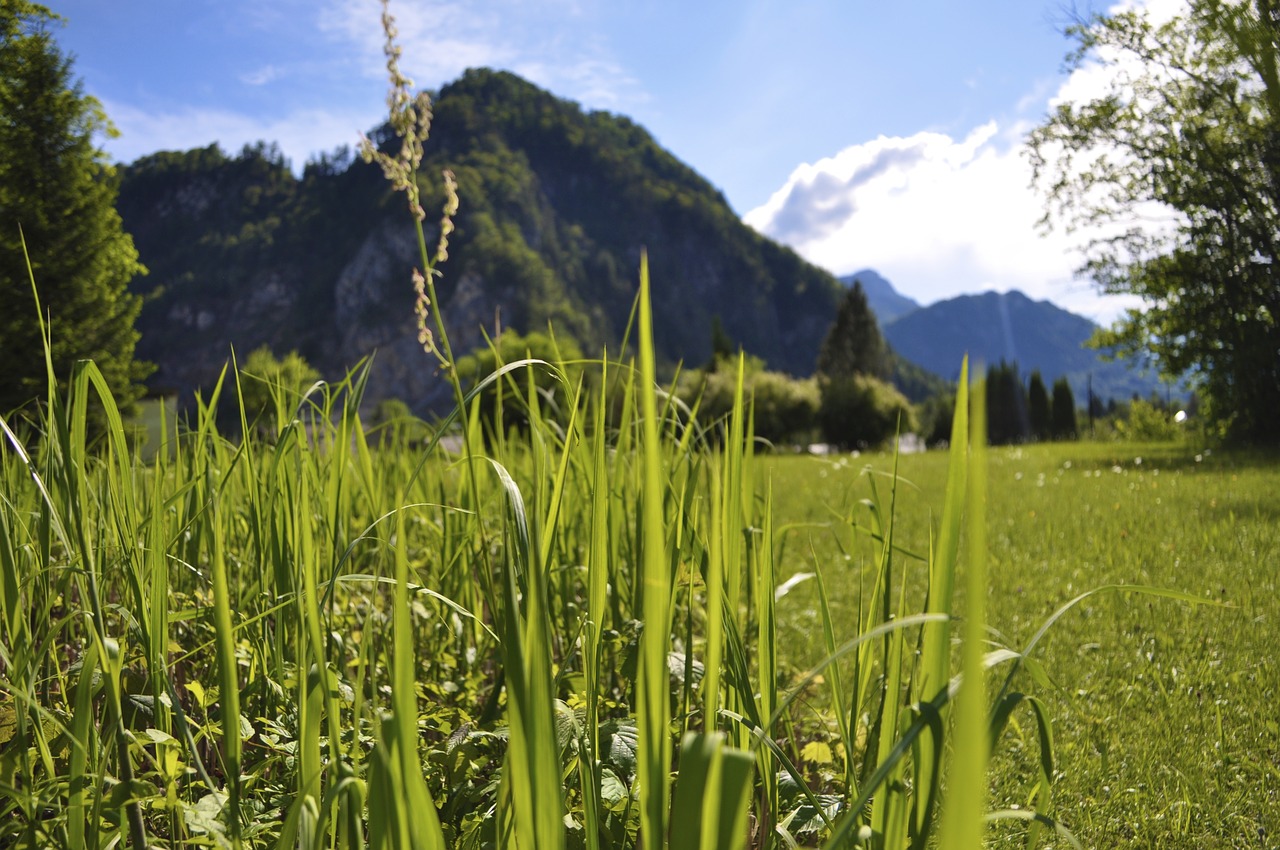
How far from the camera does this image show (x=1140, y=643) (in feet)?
8.23

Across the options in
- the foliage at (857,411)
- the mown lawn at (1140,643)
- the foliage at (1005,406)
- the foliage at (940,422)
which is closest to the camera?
the mown lawn at (1140,643)

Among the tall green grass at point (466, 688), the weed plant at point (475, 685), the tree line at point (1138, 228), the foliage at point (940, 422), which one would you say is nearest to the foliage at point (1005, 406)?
the foliage at point (940, 422)

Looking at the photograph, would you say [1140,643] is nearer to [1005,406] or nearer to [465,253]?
[1005,406]

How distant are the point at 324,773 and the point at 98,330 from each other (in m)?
15.2

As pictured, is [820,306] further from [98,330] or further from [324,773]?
[324,773]

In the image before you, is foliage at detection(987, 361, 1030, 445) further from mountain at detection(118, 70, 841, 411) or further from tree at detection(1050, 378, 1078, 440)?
mountain at detection(118, 70, 841, 411)

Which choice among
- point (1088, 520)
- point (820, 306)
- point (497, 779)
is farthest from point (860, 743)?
point (820, 306)

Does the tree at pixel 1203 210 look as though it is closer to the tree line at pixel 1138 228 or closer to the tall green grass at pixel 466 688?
the tree line at pixel 1138 228

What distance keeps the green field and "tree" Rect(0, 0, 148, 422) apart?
11.5 m

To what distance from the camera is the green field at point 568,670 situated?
2.09 feet

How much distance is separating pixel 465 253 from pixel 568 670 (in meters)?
93.0

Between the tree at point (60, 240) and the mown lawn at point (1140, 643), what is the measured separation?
11.9 metres

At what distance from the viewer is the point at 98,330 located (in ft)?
43.4

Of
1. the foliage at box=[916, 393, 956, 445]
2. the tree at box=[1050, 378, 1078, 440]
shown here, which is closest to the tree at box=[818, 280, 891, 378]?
the foliage at box=[916, 393, 956, 445]
